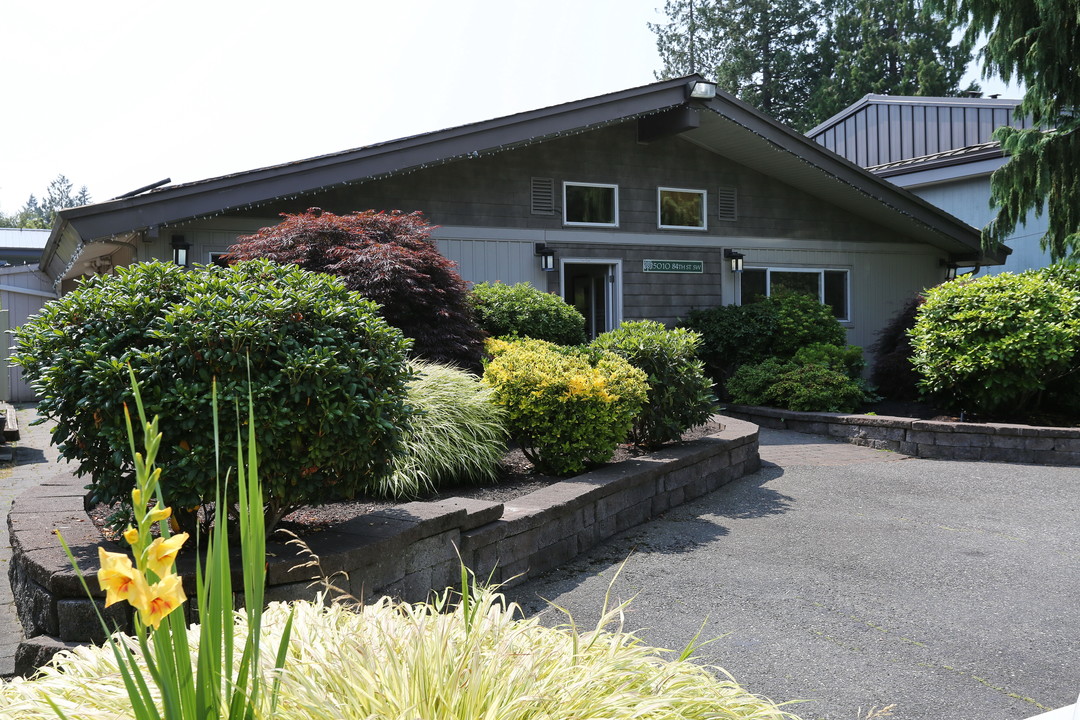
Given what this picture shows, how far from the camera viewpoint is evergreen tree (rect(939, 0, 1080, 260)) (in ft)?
36.8

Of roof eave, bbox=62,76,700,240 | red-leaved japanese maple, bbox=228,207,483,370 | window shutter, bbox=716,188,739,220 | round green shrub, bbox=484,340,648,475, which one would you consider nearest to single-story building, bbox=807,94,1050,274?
window shutter, bbox=716,188,739,220

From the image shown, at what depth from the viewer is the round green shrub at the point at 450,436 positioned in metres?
5.84

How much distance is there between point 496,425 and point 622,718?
440cm

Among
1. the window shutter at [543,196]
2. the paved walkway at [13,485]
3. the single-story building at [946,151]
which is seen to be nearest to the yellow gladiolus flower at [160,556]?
the paved walkway at [13,485]

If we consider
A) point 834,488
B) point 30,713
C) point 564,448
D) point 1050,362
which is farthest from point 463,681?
point 1050,362

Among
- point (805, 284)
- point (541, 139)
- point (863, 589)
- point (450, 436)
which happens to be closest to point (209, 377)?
point (450, 436)

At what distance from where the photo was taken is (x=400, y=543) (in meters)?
4.22

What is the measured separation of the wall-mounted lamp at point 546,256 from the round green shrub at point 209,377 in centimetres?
968

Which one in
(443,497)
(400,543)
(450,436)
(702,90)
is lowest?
(443,497)

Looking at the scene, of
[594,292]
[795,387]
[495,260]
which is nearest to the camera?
[795,387]

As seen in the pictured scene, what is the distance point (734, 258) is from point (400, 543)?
12289 mm

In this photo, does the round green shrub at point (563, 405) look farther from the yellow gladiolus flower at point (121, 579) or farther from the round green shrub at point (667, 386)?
the yellow gladiolus flower at point (121, 579)

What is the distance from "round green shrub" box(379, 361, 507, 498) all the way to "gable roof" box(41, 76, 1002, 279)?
214 inches

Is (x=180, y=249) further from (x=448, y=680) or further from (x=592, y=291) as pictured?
(x=448, y=680)
